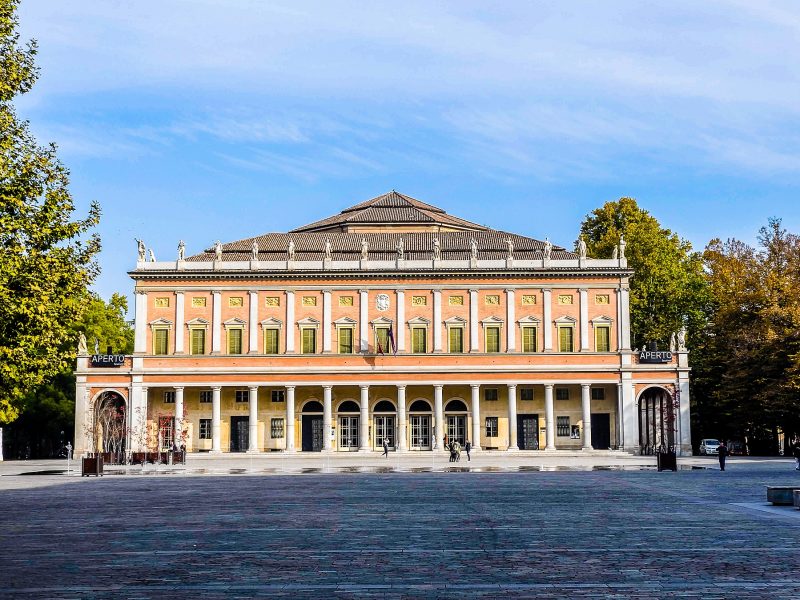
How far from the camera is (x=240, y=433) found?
2746 inches

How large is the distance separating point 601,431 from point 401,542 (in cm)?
5481

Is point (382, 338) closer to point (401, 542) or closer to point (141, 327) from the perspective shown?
point (141, 327)

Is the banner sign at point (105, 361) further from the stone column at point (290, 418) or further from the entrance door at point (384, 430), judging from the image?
the entrance door at point (384, 430)

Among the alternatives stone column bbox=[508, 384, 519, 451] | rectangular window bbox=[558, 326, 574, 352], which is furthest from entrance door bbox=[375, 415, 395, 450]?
rectangular window bbox=[558, 326, 574, 352]

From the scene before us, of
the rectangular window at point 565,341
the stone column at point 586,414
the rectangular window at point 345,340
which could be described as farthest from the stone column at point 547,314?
the rectangular window at point 345,340

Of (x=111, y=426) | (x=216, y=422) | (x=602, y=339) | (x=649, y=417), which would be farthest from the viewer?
(x=649, y=417)

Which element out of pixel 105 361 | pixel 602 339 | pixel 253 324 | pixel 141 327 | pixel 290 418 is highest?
pixel 253 324

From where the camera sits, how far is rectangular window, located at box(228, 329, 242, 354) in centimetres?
6938

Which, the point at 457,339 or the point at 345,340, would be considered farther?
the point at 345,340

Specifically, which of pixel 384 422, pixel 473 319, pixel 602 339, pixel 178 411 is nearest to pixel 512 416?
pixel 473 319

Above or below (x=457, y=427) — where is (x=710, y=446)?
below

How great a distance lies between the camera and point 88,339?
74625mm

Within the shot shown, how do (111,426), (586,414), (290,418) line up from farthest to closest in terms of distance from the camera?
(290,418) < (586,414) < (111,426)

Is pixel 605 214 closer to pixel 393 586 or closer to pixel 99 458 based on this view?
pixel 99 458
